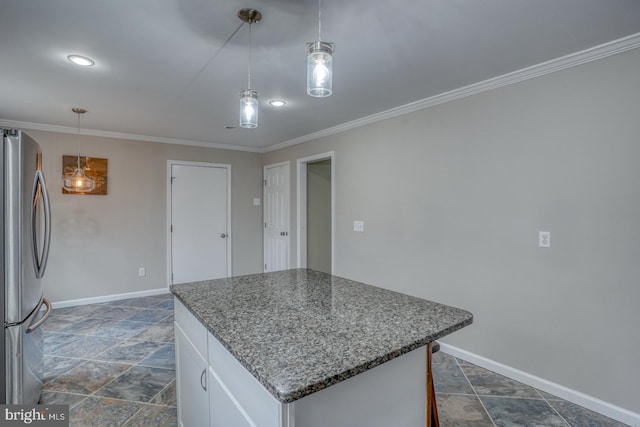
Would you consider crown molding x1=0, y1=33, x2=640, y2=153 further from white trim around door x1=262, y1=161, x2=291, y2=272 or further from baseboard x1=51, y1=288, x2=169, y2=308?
baseboard x1=51, y1=288, x2=169, y2=308

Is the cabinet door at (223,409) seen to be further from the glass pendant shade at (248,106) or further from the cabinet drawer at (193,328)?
the glass pendant shade at (248,106)

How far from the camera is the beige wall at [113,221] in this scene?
4.00 m

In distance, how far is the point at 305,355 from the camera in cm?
99

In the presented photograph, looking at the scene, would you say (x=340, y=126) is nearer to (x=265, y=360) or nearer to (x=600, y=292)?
(x=600, y=292)

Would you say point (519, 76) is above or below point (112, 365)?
above

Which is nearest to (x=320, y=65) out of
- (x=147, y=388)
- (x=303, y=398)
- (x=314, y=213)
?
(x=303, y=398)

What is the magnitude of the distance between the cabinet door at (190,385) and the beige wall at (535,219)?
84.9 inches

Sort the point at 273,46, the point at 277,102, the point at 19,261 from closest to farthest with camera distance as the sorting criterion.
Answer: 1. the point at 19,261
2. the point at 273,46
3. the point at 277,102

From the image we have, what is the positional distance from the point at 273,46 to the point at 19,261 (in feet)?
6.15

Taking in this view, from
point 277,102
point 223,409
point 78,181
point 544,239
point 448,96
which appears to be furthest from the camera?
point 78,181

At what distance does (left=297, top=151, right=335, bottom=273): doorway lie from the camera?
4715 mm

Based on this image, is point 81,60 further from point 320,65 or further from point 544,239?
point 544,239

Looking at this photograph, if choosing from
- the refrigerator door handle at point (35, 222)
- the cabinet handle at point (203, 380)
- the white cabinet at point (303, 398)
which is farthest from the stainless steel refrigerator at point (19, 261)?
the cabinet handle at point (203, 380)

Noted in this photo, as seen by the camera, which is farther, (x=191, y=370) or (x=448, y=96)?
(x=448, y=96)
